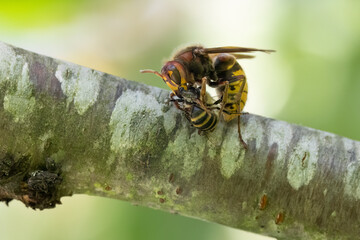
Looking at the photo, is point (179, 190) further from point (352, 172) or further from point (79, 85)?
point (352, 172)

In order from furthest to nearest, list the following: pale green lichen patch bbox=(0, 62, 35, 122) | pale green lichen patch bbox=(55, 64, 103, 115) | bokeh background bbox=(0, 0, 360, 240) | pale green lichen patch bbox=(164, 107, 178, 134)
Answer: bokeh background bbox=(0, 0, 360, 240) < pale green lichen patch bbox=(164, 107, 178, 134) < pale green lichen patch bbox=(55, 64, 103, 115) < pale green lichen patch bbox=(0, 62, 35, 122)

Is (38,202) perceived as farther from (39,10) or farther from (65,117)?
(39,10)

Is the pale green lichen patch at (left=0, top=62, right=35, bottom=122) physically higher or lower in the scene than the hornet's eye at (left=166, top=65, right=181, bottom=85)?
lower

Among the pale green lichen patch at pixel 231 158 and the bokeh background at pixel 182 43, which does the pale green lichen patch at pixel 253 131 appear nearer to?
the pale green lichen patch at pixel 231 158

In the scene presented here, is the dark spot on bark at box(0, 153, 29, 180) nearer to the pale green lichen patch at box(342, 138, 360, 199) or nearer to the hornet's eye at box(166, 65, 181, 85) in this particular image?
the hornet's eye at box(166, 65, 181, 85)

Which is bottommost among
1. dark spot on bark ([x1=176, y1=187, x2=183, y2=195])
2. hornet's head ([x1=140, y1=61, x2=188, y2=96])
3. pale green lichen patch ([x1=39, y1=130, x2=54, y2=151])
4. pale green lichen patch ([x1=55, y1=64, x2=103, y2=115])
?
dark spot on bark ([x1=176, y1=187, x2=183, y2=195])

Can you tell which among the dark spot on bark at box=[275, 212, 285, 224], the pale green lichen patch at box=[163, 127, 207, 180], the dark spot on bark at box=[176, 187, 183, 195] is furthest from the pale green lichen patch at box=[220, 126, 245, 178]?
the dark spot on bark at box=[275, 212, 285, 224]
